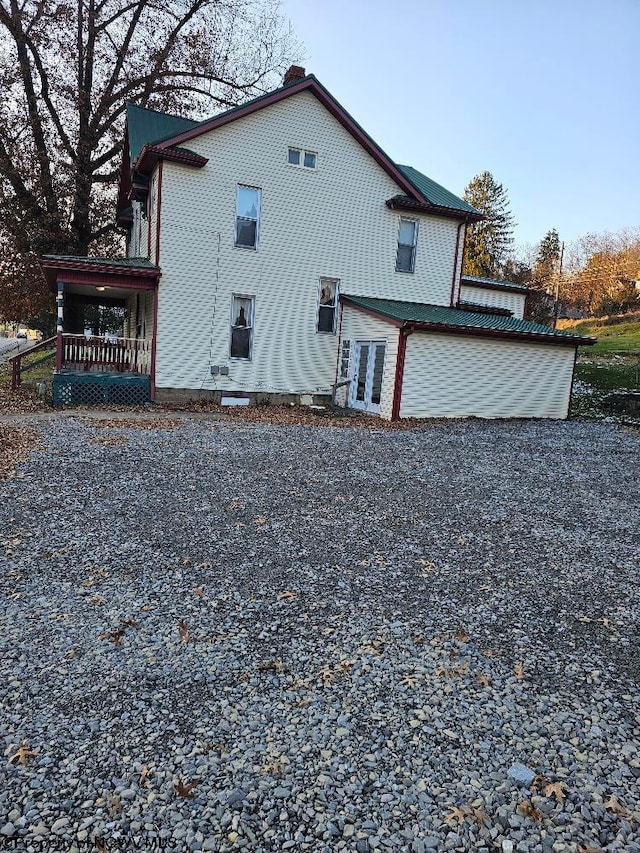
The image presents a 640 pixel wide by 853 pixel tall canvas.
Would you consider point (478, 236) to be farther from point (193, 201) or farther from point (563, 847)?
point (563, 847)

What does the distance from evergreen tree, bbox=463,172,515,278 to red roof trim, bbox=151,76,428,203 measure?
33.3 metres

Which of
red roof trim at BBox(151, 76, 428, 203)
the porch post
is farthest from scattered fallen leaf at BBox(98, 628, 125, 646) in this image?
red roof trim at BBox(151, 76, 428, 203)

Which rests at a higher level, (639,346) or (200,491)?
(639,346)

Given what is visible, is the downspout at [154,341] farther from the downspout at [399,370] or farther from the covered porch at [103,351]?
the downspout at [399,370]

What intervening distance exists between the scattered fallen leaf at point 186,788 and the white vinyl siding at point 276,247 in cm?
1369

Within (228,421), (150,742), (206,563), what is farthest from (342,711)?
(228,421)

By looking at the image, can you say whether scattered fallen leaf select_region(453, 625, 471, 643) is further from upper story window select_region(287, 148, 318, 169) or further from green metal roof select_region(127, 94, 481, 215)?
green metal roof select_region(127, 94, 481, 215)

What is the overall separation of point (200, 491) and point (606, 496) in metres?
5.84

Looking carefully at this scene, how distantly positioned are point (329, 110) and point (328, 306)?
5645 millimetres

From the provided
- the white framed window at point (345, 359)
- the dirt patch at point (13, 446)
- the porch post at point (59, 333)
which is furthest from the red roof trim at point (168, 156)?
the dirt patch at point (13, 446)

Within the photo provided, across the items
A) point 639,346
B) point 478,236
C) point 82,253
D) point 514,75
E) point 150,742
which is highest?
point 478,236

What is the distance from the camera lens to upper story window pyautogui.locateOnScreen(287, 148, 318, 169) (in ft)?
53.0

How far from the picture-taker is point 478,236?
48938mm

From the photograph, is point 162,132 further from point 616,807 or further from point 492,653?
point 616,807
